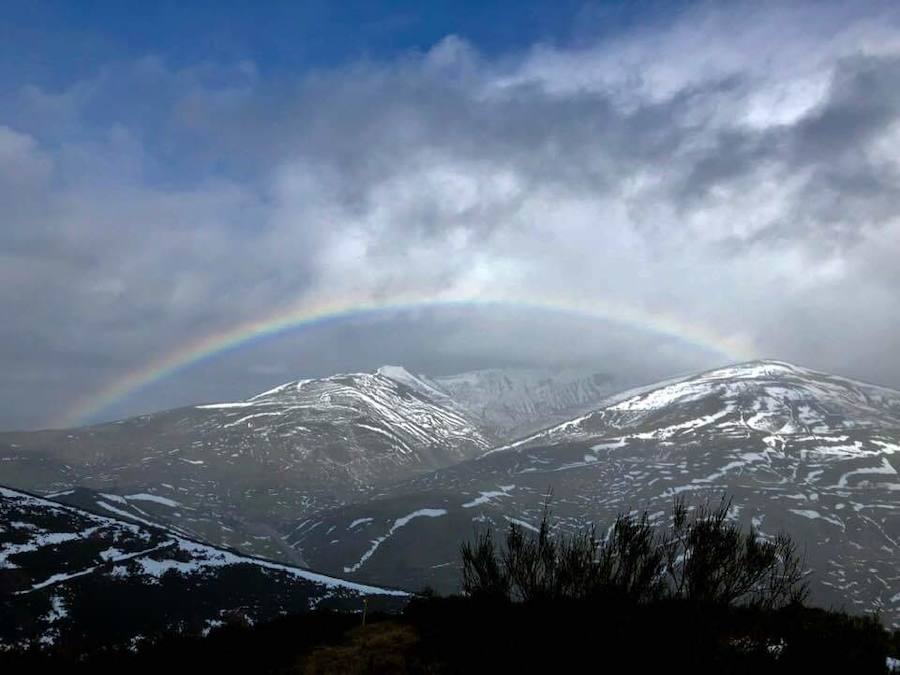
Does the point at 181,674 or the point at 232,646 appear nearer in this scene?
the point at 181,674

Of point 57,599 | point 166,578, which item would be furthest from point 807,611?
point 166,578

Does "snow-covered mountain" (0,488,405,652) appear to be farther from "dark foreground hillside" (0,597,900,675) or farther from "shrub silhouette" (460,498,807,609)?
"shrub silhouette" (460,498,807,609)

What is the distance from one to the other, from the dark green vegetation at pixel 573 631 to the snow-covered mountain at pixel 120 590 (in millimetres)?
101801

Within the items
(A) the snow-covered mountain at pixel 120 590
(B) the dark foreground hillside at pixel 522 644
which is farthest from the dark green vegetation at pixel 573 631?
(A) the snow-covered mountain at pixel 120 590

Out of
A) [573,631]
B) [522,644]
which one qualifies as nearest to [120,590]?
[522,644]

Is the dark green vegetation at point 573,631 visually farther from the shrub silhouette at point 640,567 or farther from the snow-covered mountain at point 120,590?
the snow-covered mountain at point 120,590

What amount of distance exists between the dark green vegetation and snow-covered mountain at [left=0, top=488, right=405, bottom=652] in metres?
102

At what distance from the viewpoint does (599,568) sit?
4194cm

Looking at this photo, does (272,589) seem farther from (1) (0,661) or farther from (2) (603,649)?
(2) (603,649)

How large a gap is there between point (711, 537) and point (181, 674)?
29.2 metres

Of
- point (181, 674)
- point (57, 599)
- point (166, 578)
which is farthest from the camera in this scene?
point (166, 578)

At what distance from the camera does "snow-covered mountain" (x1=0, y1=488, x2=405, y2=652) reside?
13662 cm

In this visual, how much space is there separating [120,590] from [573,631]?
162 metres

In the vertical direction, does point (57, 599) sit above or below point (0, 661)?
below
